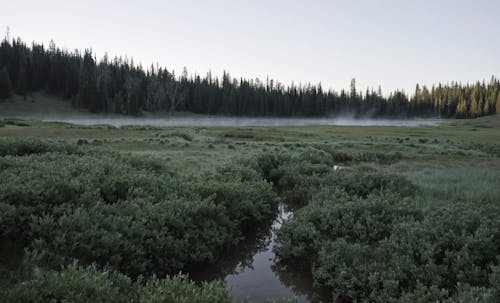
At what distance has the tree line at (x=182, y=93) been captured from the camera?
3976 inches

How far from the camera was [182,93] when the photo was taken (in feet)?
394

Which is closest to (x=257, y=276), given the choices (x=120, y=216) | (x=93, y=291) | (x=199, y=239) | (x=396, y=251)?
(x=199, y=239)

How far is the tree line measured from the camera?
331 feet

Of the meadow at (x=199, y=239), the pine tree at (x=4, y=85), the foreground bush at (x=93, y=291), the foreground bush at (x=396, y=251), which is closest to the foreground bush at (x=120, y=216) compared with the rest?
the meadow at (x=199, y=239)

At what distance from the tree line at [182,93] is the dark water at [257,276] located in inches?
3920

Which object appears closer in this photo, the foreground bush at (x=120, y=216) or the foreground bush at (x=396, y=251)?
the foreground bush at (x=396, y=251)

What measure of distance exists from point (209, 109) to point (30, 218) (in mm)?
120034

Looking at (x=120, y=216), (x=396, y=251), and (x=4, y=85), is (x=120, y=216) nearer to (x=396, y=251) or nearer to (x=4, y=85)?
(x=396, y=251)

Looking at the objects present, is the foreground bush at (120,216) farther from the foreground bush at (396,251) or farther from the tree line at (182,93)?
the tree line at (182,93)

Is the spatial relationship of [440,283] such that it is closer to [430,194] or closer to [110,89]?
[430,194]

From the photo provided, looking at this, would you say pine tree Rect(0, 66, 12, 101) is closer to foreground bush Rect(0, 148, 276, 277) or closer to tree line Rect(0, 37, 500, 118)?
tree line Rect(0, 37, 500, 118)

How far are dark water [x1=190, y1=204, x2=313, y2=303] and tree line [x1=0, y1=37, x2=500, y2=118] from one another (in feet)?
327

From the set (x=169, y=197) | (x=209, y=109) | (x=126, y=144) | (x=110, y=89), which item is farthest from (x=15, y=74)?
(x=169, y=197)

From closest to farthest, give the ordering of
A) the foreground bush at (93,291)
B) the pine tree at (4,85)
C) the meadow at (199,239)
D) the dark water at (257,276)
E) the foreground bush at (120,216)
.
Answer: the foreground bush at (93,291) < the meadow at (199,239) < the foreground bush at (120,216) < the dark water at (257,276) < the pine tree at (4,85)
